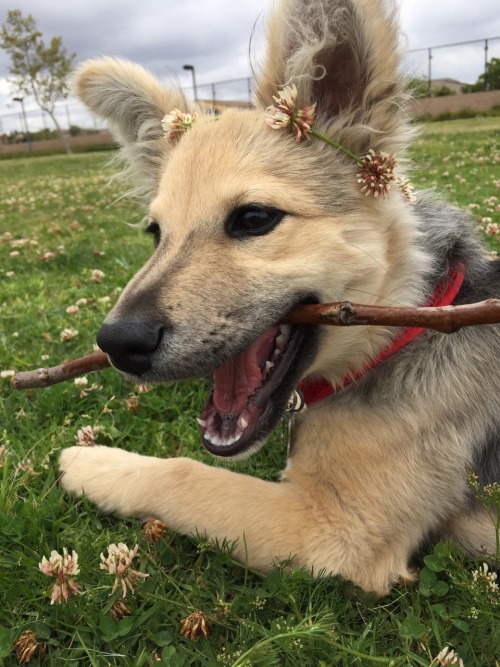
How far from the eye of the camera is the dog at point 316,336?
2.24m

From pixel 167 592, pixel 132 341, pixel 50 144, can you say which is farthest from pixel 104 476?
pixel 50 144

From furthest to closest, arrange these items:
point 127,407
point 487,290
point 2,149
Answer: point 2,149 < point 127,407 < point 487,290

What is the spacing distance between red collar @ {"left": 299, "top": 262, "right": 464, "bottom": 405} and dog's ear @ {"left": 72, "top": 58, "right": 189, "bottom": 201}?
5.11ft

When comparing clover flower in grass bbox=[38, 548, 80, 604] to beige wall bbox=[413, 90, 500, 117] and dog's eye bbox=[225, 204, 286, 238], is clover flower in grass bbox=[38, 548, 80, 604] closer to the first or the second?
dog's eye bbox=[225, 204, 286, 238]

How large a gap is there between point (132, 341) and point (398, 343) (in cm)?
119

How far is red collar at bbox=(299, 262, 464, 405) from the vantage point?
2.55m

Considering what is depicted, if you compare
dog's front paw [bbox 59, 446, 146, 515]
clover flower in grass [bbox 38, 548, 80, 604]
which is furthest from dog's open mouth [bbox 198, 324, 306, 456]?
clover flower in grass [bbox 38, 548, 80, 604]

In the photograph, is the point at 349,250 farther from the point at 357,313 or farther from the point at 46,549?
the point at 46,549

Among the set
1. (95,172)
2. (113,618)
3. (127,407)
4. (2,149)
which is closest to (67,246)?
(127,407)

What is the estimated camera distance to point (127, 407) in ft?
11.4

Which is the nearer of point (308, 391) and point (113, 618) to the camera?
point (113, 618)

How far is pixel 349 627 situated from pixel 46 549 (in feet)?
3.98

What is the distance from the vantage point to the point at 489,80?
120 ft

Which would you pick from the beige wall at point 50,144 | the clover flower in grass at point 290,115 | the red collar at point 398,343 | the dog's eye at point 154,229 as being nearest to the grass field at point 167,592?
the red collar at point 398,343
